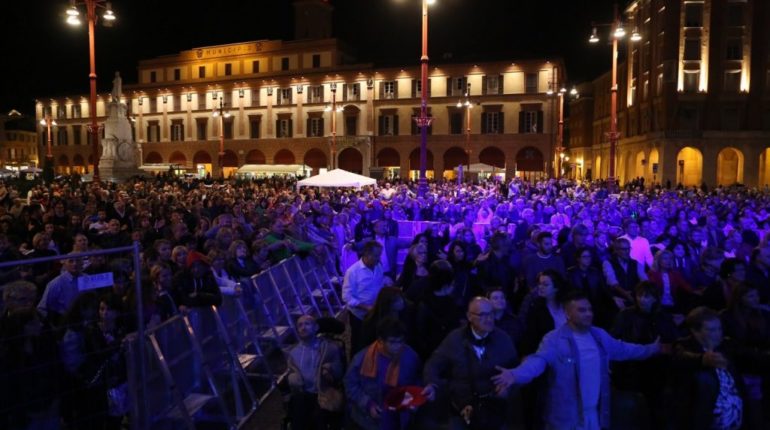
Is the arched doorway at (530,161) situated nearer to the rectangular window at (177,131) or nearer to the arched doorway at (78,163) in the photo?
the rectangular window at (177,131)

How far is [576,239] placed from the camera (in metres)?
7.84

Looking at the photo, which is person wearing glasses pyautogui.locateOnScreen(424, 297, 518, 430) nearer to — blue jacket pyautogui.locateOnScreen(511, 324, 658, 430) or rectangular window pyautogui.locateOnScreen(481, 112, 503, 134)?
blue jacket pyautogui.locateOnScreen(511, 324, 658, 430)

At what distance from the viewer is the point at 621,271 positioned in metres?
7.14

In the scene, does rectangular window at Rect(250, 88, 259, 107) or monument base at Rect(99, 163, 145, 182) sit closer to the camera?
monument base at Rect(99, 163, 145, 182)

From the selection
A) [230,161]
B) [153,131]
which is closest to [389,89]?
[230,161]

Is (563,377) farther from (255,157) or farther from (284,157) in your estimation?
(255,157)

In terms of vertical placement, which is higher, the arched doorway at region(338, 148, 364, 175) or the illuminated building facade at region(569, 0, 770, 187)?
the illuminated building facade at region(569, 0, 770, 187)

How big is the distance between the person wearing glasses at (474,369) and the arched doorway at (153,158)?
239 ft

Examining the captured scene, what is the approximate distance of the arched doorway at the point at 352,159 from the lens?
6101 cm

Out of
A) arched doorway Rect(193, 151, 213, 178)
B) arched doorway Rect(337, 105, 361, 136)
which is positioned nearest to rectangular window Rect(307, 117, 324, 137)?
arched doorway Rect(337, 105, 361, 136)

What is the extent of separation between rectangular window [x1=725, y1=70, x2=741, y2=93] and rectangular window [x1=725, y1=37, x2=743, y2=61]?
1172 mm

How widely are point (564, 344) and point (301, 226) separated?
27.7 ft

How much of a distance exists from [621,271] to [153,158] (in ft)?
238

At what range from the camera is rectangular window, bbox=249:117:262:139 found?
6562cm
